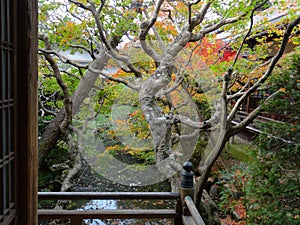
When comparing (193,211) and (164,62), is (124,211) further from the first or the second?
(164,62)

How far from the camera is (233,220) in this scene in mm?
4938

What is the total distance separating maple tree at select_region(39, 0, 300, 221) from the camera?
4039mm

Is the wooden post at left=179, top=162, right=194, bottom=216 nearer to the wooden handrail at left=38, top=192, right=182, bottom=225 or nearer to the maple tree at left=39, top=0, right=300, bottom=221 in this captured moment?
the wooden handrail at left=38, top=192, right=182, bottom=225

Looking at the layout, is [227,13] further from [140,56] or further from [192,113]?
[192,113]

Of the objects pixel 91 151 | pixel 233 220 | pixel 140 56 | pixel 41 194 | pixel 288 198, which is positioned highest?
pixel 140 56

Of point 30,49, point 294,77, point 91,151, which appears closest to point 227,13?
point 294,77

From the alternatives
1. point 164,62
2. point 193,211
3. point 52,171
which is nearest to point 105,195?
point 193,211

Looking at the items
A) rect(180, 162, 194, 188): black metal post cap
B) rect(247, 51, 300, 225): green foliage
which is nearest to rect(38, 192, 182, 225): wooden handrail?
rect(180, 162, 194, 188): black metal post cap
